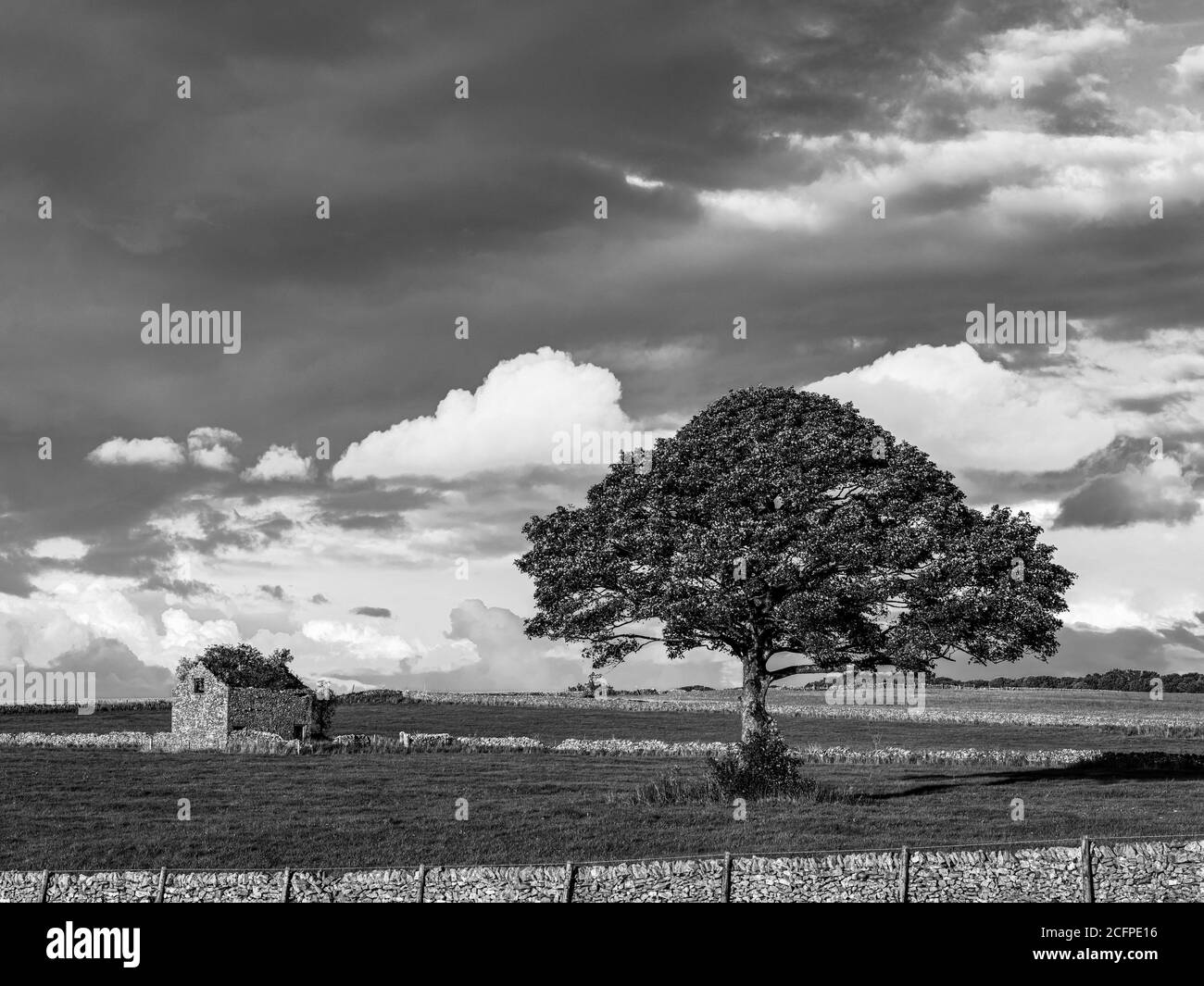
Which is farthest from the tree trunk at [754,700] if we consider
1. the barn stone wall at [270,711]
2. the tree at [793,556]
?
the barn stone wall at [270,711]

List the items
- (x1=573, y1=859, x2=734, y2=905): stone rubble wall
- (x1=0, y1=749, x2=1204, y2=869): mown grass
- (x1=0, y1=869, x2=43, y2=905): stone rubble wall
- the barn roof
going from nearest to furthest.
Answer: (x1=573, y1=859, x2=734, y2=905): stone rubble wall → (x1=0, y1=869, x2=43, y2=905): stone rubble wall → (x1=0, y1=749, x2=1204, y2=869): mown grass → the barn roof

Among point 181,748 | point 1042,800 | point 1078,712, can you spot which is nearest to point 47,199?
point 181,748

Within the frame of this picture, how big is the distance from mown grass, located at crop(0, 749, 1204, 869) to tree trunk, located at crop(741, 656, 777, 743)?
4197 mm

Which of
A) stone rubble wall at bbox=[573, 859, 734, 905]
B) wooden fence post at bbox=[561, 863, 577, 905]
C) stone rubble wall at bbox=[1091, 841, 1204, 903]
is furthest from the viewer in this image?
stone rubble wall at bbox=[1091, 841, 1204, 903]

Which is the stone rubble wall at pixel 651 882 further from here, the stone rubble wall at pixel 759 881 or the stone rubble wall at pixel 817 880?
the stone rubble wall at pixel 817 880

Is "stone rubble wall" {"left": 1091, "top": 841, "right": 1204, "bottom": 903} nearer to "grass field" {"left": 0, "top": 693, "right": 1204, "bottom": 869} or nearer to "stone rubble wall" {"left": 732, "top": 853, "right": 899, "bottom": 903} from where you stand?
"stone rubble wall" {"left": 732, "top": 853, "right": 899, "bottom": 903}

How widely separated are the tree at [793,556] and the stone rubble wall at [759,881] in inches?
641

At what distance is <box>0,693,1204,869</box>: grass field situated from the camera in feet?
110

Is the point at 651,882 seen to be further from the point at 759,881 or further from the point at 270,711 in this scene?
the point at 270,711

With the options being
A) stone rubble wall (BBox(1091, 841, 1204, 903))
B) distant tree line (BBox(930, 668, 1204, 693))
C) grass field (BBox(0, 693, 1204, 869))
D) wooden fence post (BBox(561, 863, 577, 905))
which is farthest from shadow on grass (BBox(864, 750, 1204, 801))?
distant tree line (BBox(930, 668, 1204, 693))

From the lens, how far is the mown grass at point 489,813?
33344 mm

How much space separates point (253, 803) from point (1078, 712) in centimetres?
9752

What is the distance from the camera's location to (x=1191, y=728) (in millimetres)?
94688

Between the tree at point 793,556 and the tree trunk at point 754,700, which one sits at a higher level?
the tree at point 793,556
